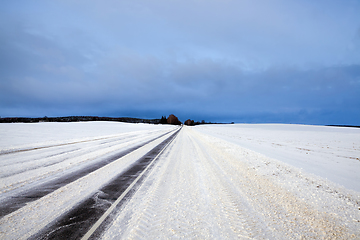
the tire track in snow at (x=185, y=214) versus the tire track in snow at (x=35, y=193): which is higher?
the tire track in snow at (x=185, y=214)

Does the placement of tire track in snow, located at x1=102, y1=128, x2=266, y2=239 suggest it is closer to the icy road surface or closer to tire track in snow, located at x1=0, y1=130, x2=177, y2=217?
the icy road surface

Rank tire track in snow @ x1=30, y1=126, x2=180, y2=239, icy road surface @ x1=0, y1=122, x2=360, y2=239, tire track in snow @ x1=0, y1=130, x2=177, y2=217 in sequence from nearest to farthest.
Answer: tire track in snow @ x1=30, y1=126, x2=180, y2=239 < icy road surface @ x1=0, y1=122, x2=360, y2=239 < tire track in snow @ x1=0, y1=130, x2=177, y2=217

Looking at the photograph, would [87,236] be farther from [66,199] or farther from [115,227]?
[66,199]

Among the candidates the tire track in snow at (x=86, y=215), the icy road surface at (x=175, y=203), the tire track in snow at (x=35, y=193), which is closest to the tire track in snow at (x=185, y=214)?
the icy road surface at (x=175, y=203)

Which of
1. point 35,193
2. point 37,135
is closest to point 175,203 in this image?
point 35,193

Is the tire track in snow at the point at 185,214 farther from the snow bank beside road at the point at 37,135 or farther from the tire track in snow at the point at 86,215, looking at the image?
the snow bank beside road at the point at 37,135

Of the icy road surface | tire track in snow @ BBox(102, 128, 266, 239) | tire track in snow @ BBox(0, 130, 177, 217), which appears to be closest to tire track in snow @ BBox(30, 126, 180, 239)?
the icy road surface

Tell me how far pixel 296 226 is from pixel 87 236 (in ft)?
13.3

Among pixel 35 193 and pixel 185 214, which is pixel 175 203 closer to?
pixel 185 214

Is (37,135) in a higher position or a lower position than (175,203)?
higher

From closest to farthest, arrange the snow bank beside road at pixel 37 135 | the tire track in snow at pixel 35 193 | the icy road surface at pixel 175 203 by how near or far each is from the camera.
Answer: the icy road surface at pixel 175 203, the tire track in snow at pixel 35 193, the snow bank beside road at pixel 37 135

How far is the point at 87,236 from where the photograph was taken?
2.71m

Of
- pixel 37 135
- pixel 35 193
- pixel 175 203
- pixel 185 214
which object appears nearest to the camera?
pixel 185 214

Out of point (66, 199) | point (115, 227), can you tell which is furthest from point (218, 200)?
point (66, 199)
